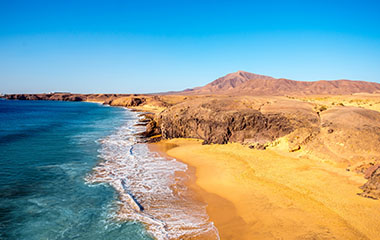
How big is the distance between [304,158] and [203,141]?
10.3 metres

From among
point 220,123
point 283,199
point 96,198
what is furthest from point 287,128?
point 96,198

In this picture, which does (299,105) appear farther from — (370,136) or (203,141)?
(203,141)

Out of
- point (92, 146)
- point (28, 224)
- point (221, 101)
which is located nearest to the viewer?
point (28, 224)

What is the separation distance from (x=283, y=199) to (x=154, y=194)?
6.63m

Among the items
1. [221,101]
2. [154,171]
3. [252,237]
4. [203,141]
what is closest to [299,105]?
[221,101]

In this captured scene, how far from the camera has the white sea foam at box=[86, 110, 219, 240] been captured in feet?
29.6

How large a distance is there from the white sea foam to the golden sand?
88 centimetres

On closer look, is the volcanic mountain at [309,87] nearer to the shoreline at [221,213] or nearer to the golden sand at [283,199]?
the golden sand at [283,199]

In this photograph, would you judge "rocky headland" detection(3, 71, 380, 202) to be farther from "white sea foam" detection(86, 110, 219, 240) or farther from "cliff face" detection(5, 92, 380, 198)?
"white sea foam" detection(86, 110, 219, 240)

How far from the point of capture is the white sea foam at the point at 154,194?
29.6ft

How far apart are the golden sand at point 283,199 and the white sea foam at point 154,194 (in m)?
0.88

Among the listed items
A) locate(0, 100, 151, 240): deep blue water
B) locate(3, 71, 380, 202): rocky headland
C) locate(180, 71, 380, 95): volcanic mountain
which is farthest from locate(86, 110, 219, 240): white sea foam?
locate(180, 71, 380, 95): volcanic mountain

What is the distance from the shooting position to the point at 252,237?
27.3 feet

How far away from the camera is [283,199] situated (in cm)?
1091
